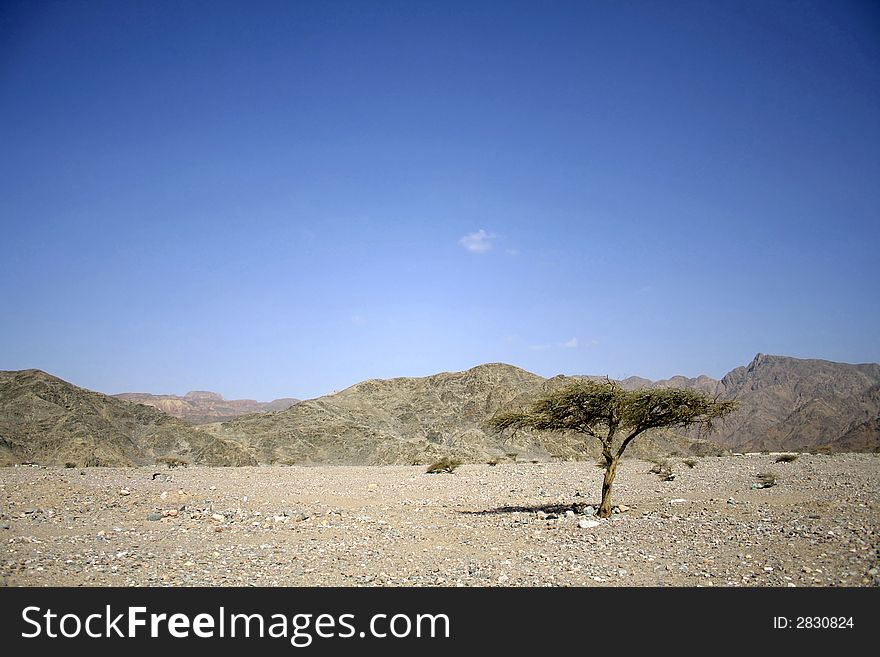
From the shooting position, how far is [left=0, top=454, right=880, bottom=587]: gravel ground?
942cm

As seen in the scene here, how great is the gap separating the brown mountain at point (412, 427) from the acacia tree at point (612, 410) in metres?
33.3

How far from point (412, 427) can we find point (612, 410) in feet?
169

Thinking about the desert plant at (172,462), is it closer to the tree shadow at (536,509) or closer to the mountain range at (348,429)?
the mountain range at (348,429)

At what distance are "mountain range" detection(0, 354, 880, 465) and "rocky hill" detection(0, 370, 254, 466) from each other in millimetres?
106

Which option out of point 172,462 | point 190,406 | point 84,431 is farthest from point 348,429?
point 190,406

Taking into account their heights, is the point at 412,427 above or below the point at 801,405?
below

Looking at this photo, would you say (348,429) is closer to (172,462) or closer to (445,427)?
(445,427)

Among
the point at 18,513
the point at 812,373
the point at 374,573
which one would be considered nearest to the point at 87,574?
the point at 374,573

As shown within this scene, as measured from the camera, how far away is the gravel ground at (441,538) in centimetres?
942

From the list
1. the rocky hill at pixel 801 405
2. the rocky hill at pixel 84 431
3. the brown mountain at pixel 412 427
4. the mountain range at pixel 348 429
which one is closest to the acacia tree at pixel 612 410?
the mountain range at pixel 348 429

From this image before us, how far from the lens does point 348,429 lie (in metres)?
60.1

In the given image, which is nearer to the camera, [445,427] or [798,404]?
[445,427]

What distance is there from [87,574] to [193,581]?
6.79 ft
